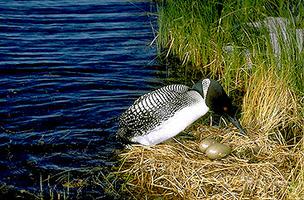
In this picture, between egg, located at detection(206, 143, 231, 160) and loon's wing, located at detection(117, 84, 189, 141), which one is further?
loon's wing, located at detection(117, 84, 189, 141)

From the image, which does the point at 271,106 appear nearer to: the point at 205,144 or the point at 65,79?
the point at 205,144

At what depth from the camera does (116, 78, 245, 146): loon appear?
238 inches

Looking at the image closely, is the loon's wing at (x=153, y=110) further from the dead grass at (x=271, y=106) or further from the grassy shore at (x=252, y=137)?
the dead grass at (x=271, y=106)

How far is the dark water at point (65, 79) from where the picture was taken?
659cm

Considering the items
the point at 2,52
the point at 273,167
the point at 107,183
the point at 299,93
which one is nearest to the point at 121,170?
the point at 107,183

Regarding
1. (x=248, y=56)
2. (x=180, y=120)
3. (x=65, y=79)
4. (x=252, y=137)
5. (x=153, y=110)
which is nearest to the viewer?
(x=180, y=120)

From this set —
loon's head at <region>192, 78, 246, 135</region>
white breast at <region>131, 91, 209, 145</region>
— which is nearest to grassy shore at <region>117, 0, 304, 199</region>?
white breast at <region>131, 91, 209, 145</region>

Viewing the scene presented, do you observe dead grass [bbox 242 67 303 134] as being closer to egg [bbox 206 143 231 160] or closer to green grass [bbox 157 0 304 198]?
green grass [bbox 157 0 304 198]

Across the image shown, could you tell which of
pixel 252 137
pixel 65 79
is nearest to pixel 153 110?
pixel 252 137

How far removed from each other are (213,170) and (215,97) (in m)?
0.64

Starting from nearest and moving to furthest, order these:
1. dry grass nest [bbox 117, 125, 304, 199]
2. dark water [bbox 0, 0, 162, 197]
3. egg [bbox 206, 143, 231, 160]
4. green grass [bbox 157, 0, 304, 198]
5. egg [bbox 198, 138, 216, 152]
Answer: dry grass nest [bbox 117, 125, 304, 199]
egg [bbox 206, 143, 231, 160]
egg [bbox 198, 138, 216, 152]
green grass [bbox 157, 0, 304, 198]
dark water [bbox 0, 0, 162, 197]

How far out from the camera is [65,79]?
9.10m

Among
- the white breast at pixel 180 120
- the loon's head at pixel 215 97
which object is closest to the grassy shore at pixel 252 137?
the white breast at pixel 180 120

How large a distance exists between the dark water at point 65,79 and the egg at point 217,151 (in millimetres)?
986
